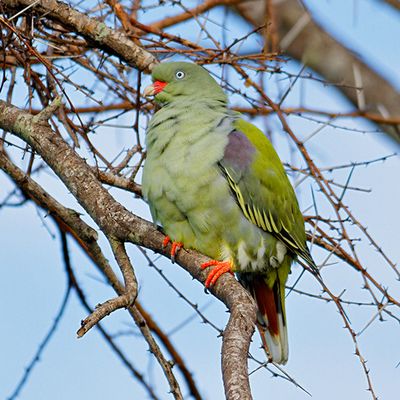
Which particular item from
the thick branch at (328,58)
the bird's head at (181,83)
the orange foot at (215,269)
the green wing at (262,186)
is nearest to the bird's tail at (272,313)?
the green wing at (262,186)

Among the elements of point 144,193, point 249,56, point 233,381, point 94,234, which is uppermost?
point 249,56

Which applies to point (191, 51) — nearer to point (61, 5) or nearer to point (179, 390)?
point (61, 5)

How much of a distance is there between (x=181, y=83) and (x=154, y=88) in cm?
13

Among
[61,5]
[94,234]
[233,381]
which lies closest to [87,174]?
[94,234]

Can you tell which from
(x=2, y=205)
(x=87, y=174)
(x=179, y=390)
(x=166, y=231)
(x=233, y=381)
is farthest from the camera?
(x=2, y=205)

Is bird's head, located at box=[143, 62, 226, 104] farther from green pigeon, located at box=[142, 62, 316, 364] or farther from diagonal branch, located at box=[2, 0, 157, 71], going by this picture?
diagonal branch, located at box=[2, 0, 157, 71]

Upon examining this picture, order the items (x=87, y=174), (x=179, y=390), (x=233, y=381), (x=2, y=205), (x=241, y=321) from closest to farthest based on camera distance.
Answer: (x=233, y=381) < (x=241, y=321) < (x=179, y=390) < (x=87, y=174) < (x=2, y=205)

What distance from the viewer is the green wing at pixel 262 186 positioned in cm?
355

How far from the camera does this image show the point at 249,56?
12.0ft

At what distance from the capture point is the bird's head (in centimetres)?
387

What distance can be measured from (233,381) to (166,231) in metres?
1.37

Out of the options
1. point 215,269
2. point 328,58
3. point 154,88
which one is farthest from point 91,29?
point 328,58

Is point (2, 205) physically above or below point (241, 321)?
above

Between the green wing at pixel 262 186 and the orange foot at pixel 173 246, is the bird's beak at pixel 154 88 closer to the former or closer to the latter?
the green wing at pixel 262 186
